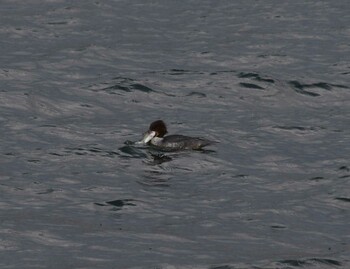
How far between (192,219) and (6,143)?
6306 millimetres

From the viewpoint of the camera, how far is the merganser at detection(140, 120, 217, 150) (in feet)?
89.9

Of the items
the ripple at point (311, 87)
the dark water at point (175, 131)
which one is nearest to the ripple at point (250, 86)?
the dark water at point (175, 131)

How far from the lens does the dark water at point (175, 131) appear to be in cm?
2144

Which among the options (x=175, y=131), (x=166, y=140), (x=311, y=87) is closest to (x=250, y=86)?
(x=311, y=87)

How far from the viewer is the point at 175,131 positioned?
1163 inches

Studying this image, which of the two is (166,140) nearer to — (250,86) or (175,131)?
(175,131)

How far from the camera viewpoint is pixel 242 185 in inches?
973

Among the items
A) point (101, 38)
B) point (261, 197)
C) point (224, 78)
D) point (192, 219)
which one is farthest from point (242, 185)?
point (101, 38)

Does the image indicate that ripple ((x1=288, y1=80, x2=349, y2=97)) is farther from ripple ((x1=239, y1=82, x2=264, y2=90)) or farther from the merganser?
the merganser

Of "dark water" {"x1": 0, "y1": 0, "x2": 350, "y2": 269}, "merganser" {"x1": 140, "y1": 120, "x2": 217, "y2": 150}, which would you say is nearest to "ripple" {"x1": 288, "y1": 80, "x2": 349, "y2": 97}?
"dark water" {"x1": 0, "y1": 0, "x2": 350, "y2": 269}

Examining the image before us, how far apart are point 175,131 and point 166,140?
1.65 meters

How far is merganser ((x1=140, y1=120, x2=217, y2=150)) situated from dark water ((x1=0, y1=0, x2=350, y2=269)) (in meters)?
0.20

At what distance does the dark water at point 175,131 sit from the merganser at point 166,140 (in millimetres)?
202

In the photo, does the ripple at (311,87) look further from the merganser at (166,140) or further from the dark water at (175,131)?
the merganser at (166,140)
